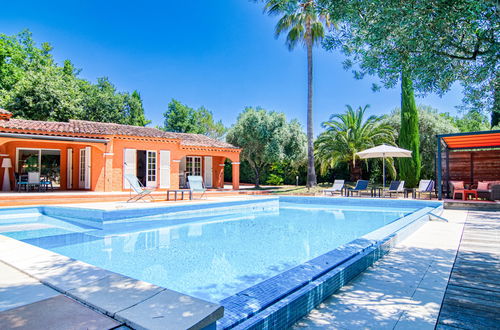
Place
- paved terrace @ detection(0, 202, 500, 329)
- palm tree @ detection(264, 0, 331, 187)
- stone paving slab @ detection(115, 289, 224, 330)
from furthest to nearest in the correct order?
palm tree @ detection(264, 0, 331, 187)
paved terrace @ detection(0, 202, 500, 329)
stone paving slab @ detection(115, 289, 224, 330)

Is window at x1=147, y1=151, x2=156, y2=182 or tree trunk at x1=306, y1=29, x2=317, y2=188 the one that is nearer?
window at x1=147, y1=151, x2=156, y2=182

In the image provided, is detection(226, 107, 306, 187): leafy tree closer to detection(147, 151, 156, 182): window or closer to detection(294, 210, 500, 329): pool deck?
detection(147, 151, 156, 182): window

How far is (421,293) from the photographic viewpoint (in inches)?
136

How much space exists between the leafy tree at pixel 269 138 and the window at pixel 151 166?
6789 millimetres

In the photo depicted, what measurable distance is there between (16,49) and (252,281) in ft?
114

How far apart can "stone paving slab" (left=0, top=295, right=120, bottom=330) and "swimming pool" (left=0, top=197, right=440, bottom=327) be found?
0.99 meters

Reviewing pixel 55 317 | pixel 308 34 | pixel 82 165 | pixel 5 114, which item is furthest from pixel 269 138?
pixel 55 317

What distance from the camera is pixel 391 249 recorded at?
216 inches

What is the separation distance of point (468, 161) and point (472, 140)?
204 centimetres

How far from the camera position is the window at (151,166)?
16328mm

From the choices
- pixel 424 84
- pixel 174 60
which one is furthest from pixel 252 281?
pixel 174 60

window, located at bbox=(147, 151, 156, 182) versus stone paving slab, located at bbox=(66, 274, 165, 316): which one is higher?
window, located at bbox=(147, 151, 156, 182)

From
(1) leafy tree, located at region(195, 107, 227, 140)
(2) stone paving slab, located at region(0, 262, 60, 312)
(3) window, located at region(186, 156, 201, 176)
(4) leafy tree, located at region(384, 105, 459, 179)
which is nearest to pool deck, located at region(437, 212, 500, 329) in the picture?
(2) stone paving slab, located at region(0, 262, 60, 312)

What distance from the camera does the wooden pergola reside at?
1337 centimetres
